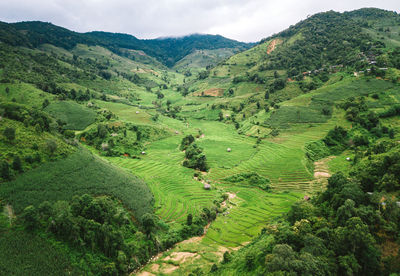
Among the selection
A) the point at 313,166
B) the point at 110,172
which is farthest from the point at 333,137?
the point at 110,172

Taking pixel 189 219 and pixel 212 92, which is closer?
pixel 189 219

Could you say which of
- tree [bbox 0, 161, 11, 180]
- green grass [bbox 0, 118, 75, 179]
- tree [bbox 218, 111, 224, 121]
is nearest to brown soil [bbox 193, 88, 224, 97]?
tree [bbox 218, 111, 224, 121]

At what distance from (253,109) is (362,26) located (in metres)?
132

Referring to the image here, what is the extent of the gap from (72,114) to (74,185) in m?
75.2

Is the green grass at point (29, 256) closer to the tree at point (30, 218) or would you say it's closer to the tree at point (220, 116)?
the tree at point (30, 218)

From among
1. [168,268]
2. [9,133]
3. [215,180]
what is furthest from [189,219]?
[9,133]

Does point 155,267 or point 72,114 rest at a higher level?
point 72,114

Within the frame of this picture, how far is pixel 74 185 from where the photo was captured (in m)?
43.4

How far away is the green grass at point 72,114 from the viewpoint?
100062 millimetres

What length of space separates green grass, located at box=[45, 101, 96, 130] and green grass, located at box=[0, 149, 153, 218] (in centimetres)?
5310

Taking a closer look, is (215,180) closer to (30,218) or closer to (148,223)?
(148,223)

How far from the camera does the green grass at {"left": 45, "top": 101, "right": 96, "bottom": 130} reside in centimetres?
10006

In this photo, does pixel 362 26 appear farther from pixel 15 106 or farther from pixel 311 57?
pixel 15 106

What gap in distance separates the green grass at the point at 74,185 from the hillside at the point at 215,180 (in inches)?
10.4
